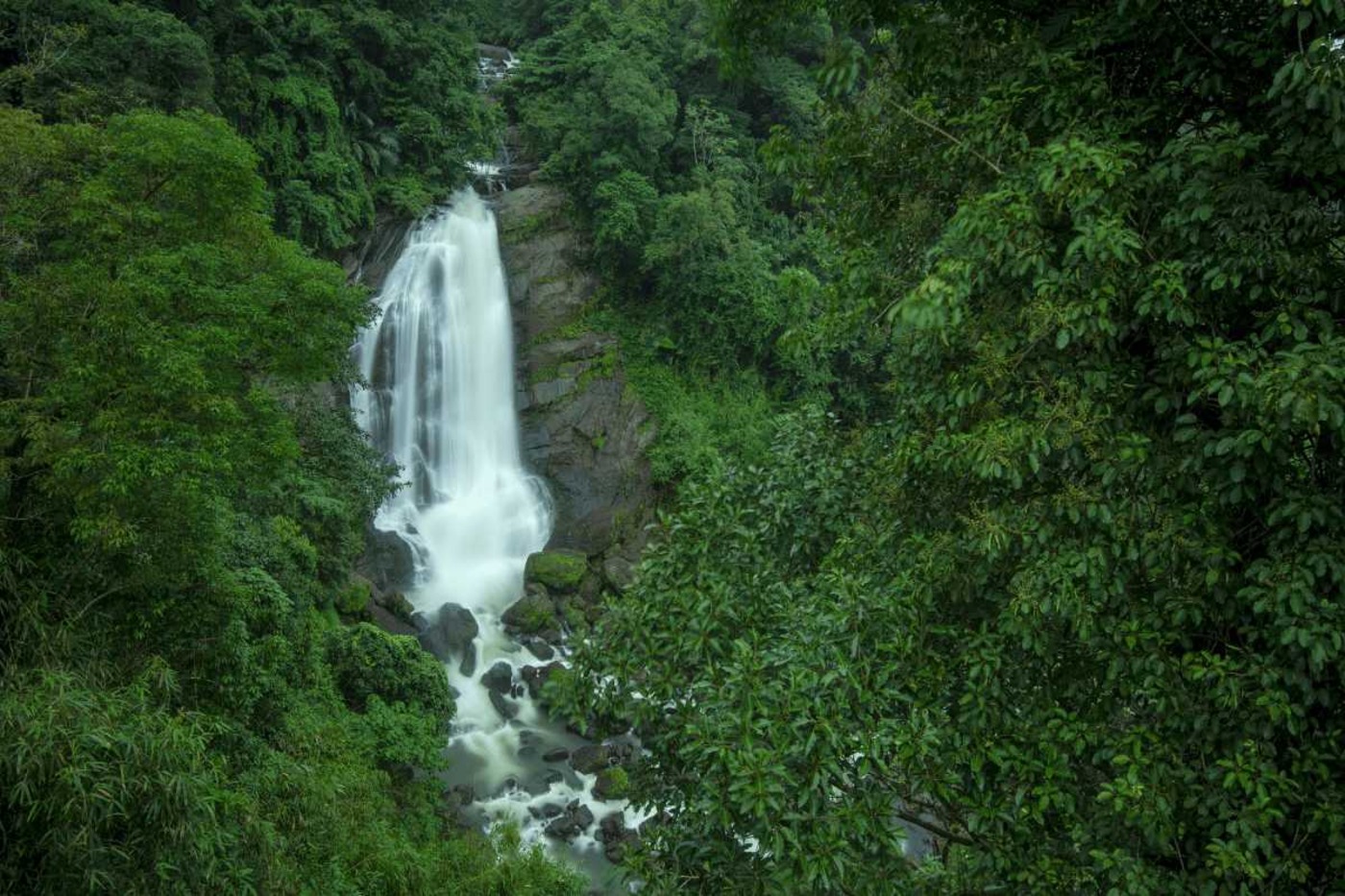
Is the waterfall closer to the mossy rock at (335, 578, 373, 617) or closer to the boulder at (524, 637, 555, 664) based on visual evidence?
the boulder at (524, 637, 555, 664)

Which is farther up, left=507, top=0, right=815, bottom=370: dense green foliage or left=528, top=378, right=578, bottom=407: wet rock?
left=507, top=0, right=815, bottom=370: dense green foliage

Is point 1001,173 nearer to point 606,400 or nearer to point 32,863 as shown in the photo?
point 32,863

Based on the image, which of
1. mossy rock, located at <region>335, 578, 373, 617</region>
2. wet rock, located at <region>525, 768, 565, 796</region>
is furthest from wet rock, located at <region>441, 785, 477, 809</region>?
mossy rock, located at <region>335, 578, 373, 617</region>

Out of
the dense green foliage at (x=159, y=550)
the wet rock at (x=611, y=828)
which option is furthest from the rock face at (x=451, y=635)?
the dense green foliage at (x=159, y=550)

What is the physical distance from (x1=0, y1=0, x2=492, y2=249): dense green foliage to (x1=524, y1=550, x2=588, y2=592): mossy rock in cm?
753

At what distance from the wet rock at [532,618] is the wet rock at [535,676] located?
1.04 m

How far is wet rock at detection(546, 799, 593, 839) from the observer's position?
12266mm

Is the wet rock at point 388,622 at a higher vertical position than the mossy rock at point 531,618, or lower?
higher

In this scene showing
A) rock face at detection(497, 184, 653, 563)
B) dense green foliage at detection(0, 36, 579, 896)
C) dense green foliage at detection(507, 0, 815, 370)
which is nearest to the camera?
dense green foliage at detection(0, 36, 579, 896)

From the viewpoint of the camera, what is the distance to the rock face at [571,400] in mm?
19953

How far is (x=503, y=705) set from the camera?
15.0 metres

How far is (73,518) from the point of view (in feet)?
22.6

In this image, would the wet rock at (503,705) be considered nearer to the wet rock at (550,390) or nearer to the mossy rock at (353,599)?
the mossy rock at (353,599)

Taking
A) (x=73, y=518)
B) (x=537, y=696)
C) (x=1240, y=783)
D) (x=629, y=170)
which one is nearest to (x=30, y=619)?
(x=73, y=518)
